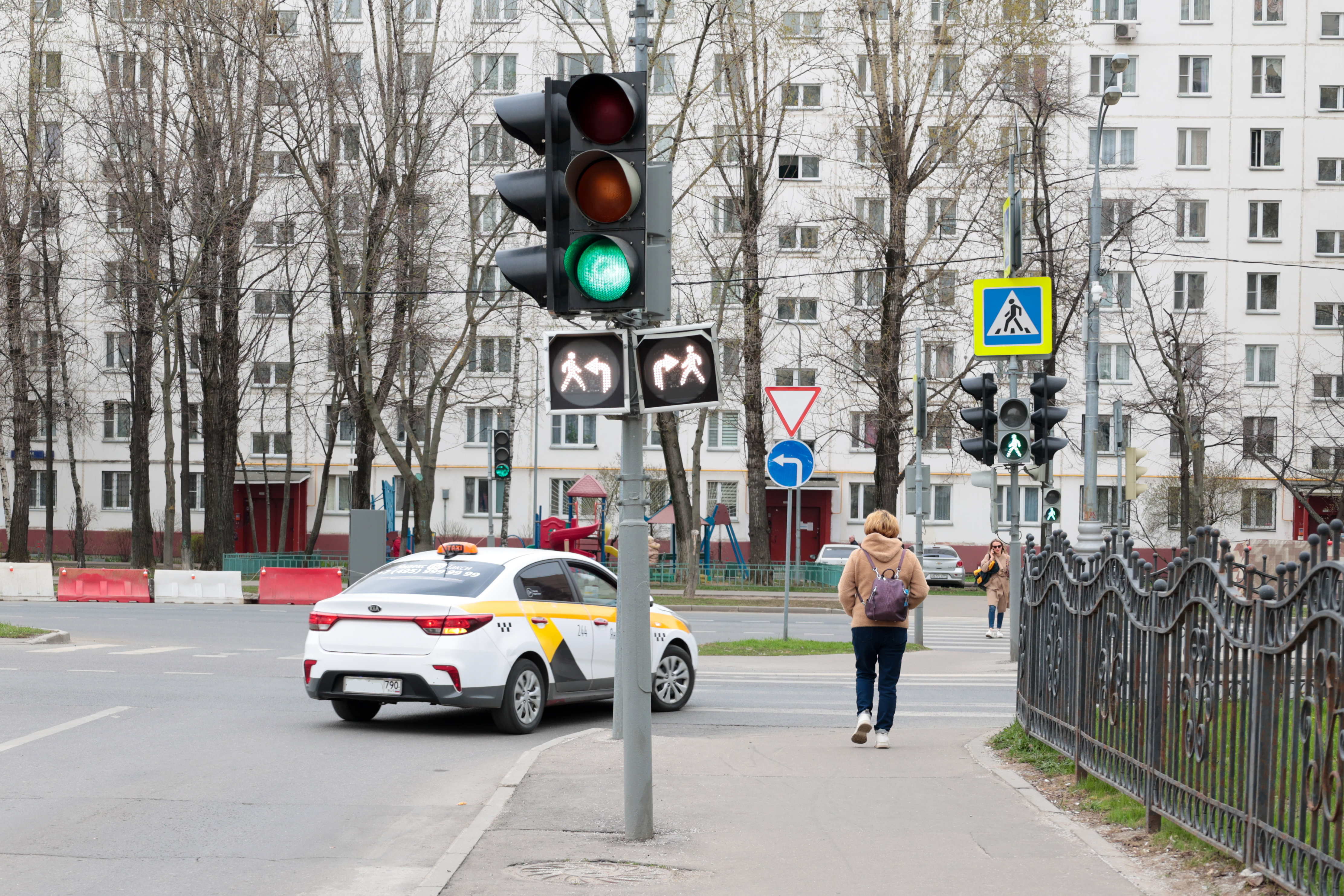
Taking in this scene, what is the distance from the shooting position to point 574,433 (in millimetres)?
62250

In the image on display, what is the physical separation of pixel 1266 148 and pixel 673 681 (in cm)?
5436

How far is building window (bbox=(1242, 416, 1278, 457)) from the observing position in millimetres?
52531

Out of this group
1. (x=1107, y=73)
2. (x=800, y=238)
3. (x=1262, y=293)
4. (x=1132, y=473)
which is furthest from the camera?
(x=1107, y=73)

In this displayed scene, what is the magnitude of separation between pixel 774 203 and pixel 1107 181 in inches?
545

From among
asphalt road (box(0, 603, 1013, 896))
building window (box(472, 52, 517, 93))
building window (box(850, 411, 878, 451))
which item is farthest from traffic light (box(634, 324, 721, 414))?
building window (box(850, 411, 878, 451))

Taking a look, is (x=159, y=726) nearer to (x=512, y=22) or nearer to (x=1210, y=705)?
(x=1210, y=705)

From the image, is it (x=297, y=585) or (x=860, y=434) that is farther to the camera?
(x=860, y=434)

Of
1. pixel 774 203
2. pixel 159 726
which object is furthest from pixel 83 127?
pixel 159 726

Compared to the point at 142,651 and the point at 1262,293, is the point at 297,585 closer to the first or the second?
the point at 142,651

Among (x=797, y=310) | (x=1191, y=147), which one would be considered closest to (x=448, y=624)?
→ (x=797, y=310)

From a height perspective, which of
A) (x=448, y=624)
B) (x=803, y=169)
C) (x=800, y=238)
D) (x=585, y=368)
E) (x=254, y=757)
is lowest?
(x=254, y=757)

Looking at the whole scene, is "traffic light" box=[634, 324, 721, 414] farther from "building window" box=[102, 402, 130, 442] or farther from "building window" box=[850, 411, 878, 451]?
"building window" box=[102, 402, 130, 442]

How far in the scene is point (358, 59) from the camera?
43.1 meters

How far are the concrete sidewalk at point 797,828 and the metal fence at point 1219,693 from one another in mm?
569
